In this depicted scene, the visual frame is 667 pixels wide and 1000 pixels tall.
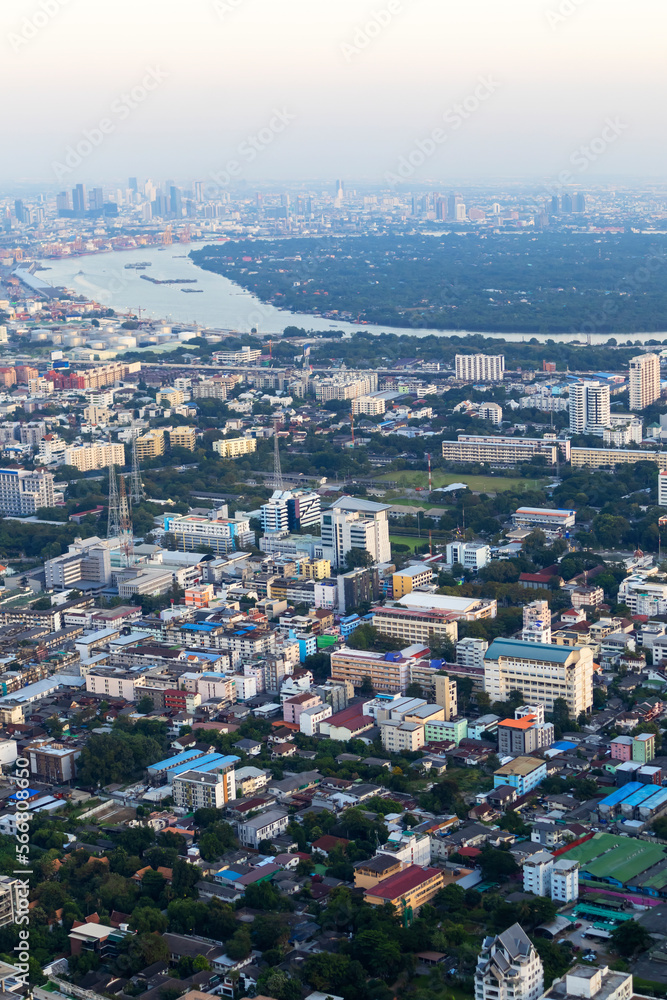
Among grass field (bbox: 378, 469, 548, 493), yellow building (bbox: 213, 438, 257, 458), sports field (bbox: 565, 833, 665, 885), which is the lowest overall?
sports field (bbox: 565, 833, 665, 885)

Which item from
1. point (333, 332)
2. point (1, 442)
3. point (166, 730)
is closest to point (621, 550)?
point (166, 730)

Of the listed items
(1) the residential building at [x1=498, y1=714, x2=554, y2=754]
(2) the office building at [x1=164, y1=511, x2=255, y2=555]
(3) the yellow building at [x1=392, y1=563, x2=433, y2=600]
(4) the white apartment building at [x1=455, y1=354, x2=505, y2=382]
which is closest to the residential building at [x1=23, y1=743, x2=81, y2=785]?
(1) the residential building at [x1=498, y1=714, x2=554, y2=754]

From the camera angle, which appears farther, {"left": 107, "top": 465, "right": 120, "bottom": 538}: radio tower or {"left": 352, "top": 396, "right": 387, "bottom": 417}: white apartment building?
{"left": 352, "top": 396, "right": 387, "bottom": 417}: white apartment building

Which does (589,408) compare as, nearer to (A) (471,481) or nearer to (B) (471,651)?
(A) (471,481)

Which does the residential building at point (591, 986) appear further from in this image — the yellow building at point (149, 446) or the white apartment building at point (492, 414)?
the white apartment building at point (492, 414)

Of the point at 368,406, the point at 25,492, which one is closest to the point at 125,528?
the point at 25,492

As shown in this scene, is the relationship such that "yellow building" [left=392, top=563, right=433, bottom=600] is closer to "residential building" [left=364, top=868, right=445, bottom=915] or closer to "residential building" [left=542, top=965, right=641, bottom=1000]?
"residential building" [left=364, top=868, right=445, bottom=915]

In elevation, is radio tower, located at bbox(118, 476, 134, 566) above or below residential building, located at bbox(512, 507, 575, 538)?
above
